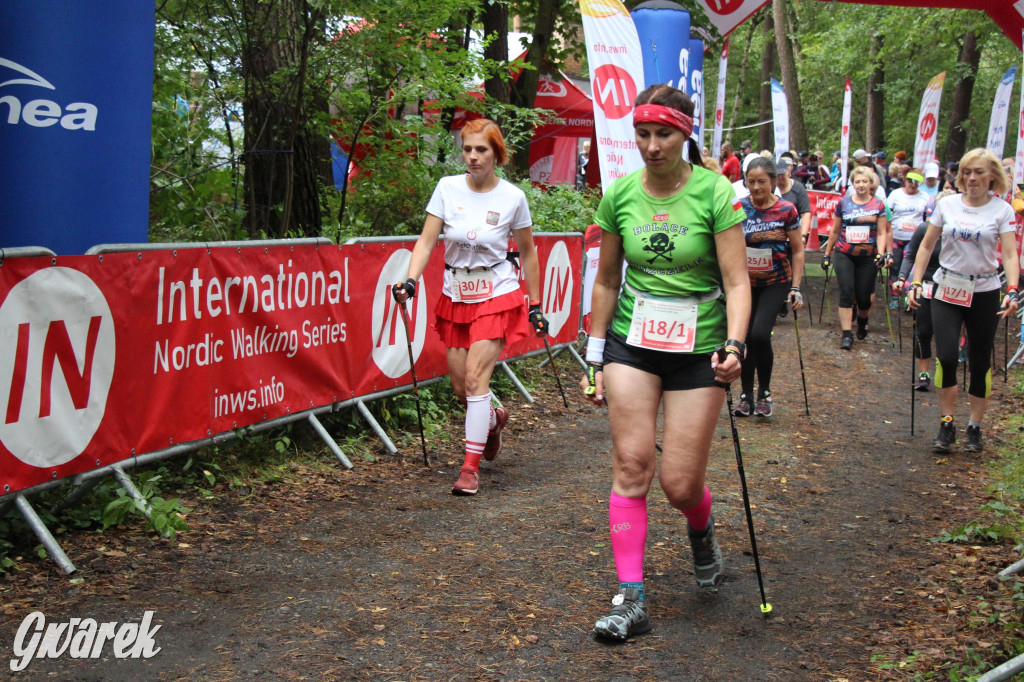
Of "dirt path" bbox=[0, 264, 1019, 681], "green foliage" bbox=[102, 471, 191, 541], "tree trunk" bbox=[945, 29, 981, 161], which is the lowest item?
"dirt path" bbox=[0, 264, 1019, 681]

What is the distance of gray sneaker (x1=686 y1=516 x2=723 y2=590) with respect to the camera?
4766mm

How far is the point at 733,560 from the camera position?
5336mm

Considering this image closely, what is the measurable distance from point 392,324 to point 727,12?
6.66 meters

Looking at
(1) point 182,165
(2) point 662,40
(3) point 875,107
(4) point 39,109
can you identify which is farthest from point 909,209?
(3) point 875,107

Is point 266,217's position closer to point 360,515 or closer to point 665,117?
point 360,515

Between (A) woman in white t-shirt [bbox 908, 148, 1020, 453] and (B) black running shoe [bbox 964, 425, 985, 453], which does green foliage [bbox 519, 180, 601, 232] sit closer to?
(A) woman in white t-shirt [bbox 908, 148, 1020, 453]

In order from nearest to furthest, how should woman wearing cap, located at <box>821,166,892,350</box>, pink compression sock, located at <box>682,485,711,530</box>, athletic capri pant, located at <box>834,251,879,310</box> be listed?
pink compression sock, located at <box>682,485,711,530</box> < woman wearing cap, located at <box>821,166,892,350</box> < athletic capri pant, located at <box>834,251,879,310</box>

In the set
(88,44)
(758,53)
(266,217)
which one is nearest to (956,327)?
(266,217)

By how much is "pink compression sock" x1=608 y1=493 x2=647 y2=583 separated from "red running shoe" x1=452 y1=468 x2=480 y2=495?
2.24m

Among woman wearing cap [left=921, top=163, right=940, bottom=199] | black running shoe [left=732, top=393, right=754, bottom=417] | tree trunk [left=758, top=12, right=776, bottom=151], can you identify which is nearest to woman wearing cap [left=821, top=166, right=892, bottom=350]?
black running shoe [left=732, top=393, right=754, bottom=417]

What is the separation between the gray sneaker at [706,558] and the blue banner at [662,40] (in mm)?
6235

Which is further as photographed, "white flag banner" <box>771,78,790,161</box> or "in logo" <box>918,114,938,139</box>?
"white flag banner" <box>771,78,790,161</box>

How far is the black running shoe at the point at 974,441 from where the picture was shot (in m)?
8.24

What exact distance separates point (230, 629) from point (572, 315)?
7193 mm
